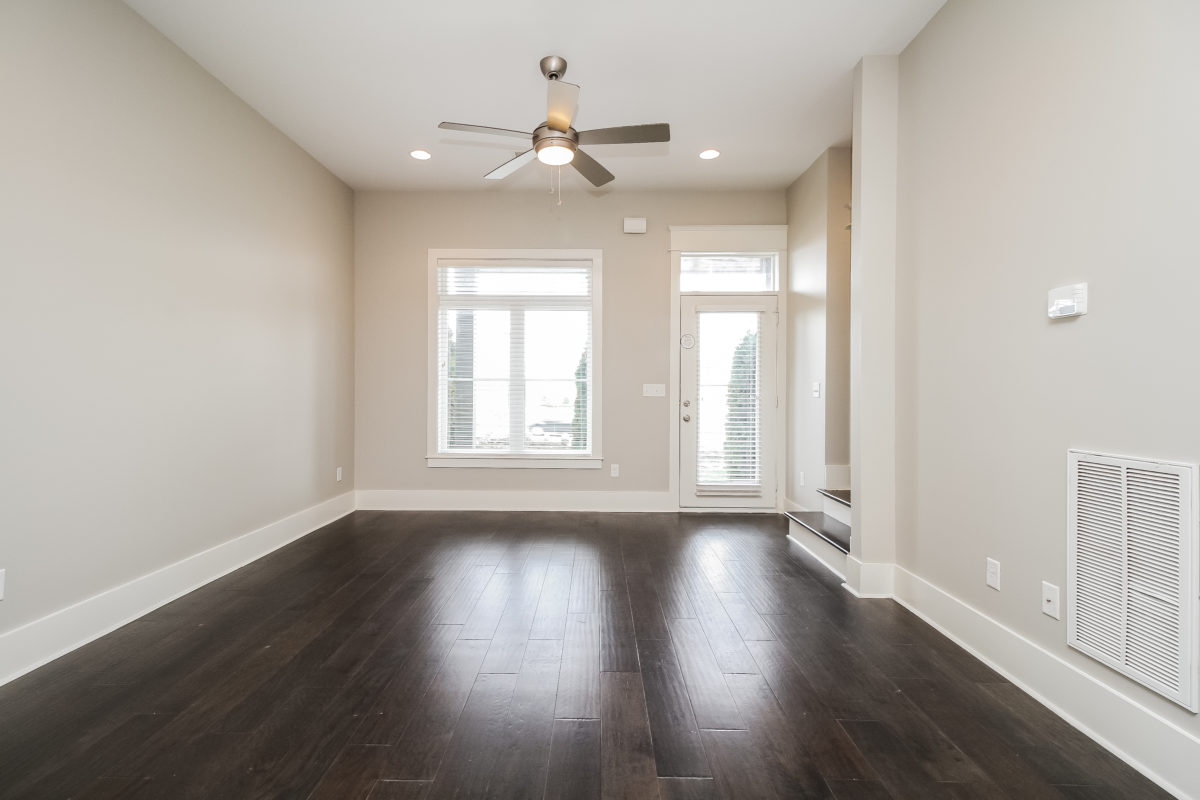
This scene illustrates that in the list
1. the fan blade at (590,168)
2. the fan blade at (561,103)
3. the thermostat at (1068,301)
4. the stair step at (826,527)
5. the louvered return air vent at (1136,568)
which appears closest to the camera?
the louvered return air vent at (1136,568)

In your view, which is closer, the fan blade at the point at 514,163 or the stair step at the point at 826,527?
the fan blade at the point at 514,163

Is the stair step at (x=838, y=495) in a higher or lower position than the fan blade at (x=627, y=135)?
lower

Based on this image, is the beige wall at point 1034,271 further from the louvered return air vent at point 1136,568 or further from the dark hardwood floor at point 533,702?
the dark hardwood floor at point 533,702

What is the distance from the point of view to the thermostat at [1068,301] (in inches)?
71.6

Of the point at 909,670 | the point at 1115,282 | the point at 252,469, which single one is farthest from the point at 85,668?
the point at 1115,282

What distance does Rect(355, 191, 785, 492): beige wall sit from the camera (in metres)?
4.95

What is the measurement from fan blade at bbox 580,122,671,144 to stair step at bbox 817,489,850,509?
2489mm

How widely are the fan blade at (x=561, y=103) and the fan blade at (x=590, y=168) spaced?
0.22m

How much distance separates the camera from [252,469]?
3.56m

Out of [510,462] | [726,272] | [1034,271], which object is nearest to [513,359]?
[510,462]

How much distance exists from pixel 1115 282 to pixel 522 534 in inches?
142

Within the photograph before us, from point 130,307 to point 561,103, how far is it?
2327 millimetres

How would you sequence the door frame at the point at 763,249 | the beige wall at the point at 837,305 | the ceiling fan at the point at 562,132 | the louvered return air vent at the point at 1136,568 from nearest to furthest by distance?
the louvered return air vent at the point at 1136,568 → the ceiling fan at the point at 562,132 → the beige wall at the point at 837,305 → the door frame at the point at 763,249

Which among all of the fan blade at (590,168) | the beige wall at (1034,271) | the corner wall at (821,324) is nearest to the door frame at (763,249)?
the corner wall at (821,324)
